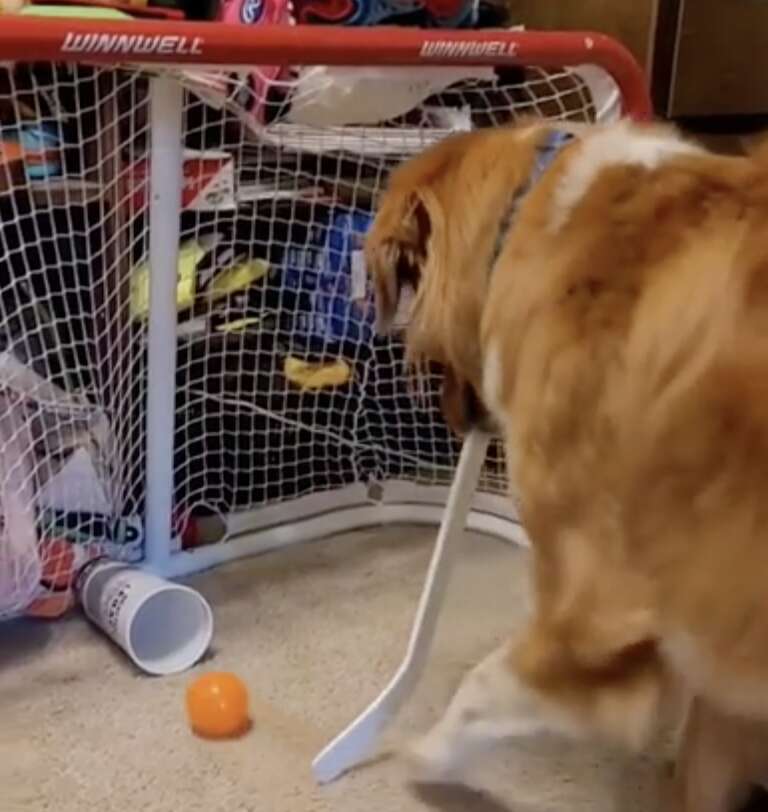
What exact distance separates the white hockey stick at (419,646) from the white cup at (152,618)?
26 cm

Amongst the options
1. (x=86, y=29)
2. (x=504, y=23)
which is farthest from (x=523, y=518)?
(x=504, y=23)

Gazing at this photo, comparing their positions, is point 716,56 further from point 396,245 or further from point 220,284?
point 396,245

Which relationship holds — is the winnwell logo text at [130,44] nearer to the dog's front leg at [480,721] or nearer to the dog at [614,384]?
the dog at [614,384]

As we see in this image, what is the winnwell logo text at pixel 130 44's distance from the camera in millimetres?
1299

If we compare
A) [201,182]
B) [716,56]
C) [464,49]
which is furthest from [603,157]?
[716,56]

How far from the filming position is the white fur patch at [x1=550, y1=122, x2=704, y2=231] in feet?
4.00

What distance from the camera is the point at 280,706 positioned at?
1.59m

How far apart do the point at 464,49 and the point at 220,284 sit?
0.56 meters

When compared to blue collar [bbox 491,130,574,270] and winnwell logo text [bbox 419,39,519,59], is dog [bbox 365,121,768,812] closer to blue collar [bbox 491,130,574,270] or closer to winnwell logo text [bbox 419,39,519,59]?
blue collar [bbox 491,130,574,270]

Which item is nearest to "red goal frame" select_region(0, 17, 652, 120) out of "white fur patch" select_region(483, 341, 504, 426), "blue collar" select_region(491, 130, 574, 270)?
"blue collar" select_region(491, 130, 574, 270)

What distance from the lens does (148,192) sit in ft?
5.45

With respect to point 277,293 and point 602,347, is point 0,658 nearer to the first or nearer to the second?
point 277,293

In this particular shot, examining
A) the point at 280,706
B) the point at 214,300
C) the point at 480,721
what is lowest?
the point at 280,706

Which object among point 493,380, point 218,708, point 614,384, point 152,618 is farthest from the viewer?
point 152,618
